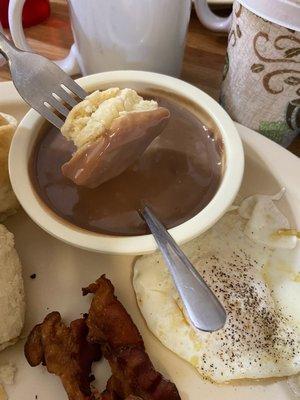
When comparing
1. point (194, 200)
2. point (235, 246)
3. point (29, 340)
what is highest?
point (194, 200)

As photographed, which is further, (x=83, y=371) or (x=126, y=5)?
(x=126, y=5)

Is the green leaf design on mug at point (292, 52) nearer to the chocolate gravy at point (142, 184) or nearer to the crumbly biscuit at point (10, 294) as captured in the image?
the chocolate gravy at point (142, 184)

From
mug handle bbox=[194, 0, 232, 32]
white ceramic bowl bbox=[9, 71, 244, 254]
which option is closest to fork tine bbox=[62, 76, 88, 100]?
white ceramic bowl bbox=[9, 71, 244, 254]

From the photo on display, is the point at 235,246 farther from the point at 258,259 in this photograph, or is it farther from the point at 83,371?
the point at 83,371

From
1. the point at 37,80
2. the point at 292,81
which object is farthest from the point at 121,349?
the point at 292,81

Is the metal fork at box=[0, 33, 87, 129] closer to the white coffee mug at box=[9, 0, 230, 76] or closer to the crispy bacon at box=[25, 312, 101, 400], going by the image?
the white coffee mug at box=[9, 0, 230, 76]

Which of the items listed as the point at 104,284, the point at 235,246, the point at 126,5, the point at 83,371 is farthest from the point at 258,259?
the point at 126,5
